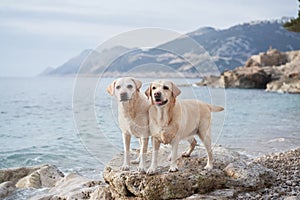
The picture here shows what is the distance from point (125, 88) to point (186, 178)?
6.05 ft

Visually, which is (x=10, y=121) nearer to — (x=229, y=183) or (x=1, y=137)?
(x=1, y=137)

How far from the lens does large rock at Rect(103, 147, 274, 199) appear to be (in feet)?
20.8

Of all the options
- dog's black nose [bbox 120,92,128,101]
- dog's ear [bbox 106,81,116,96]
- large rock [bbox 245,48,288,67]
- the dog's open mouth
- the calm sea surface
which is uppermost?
large rock [bbox 245,48,288,67]

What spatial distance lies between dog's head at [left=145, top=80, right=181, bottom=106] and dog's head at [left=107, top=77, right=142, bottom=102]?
0.66ft

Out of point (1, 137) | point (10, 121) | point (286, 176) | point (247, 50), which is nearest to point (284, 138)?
point (286, 176)

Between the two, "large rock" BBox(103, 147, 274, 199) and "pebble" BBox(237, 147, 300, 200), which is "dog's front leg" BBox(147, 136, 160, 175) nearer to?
"large rock" BBox(103, 147, 274, 199)

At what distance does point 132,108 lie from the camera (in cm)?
593

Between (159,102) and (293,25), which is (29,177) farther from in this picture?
(293,25)

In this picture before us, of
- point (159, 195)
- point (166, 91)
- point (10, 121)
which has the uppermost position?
point (166, 91)

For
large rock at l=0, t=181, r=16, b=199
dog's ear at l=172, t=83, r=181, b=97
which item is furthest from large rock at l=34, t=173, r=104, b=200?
dog's ear at l=172, t=83, r=181, b=97

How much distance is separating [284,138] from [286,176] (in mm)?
11024

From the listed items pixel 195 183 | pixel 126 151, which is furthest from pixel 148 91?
pixel 195 183

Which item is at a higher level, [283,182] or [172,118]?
[172,118]

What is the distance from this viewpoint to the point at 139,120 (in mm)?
6004
